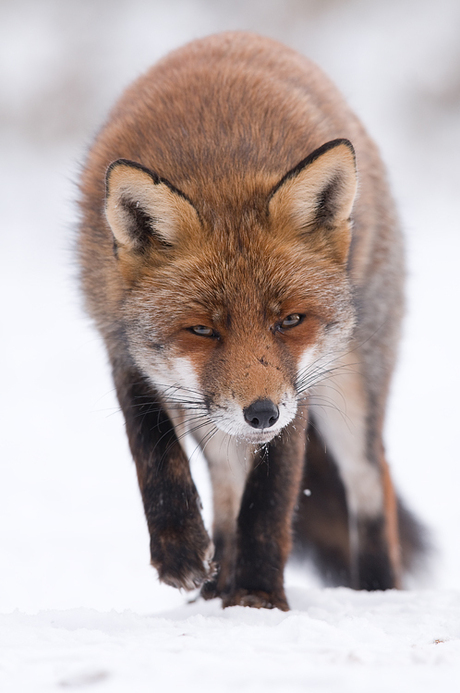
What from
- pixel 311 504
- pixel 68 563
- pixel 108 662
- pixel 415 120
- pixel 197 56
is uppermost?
pixel 415 120

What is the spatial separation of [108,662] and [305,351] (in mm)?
1599

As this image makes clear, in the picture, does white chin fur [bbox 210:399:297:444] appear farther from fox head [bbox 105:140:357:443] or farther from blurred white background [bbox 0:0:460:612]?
blurred white background [bbox 0:0:460:612]

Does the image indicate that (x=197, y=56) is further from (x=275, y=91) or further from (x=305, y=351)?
(x=305, y=351)

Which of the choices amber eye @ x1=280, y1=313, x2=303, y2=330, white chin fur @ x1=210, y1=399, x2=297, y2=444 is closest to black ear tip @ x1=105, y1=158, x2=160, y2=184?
amber eye @ x1=280, y1=313, x2=303, y2=330

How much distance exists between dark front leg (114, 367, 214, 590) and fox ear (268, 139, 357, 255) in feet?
3.54

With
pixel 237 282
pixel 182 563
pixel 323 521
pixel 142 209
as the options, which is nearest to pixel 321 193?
pixel 237 282

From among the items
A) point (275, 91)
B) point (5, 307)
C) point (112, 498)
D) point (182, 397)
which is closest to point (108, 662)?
point (182, 397)

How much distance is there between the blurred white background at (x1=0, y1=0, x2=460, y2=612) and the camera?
5656mm

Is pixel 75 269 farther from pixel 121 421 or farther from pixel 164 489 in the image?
pixel 121 421

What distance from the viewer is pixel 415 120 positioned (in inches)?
667

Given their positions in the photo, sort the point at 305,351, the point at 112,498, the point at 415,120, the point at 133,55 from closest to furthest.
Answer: the point at 305,351, the point at 112,498, the point at 415,120, the point at 133,55

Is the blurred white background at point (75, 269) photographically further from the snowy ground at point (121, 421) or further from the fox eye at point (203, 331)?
the fox eye at point (203, 331)

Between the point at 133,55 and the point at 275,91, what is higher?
the point at 133,55

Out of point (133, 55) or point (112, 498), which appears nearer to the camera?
point (112, 498)
